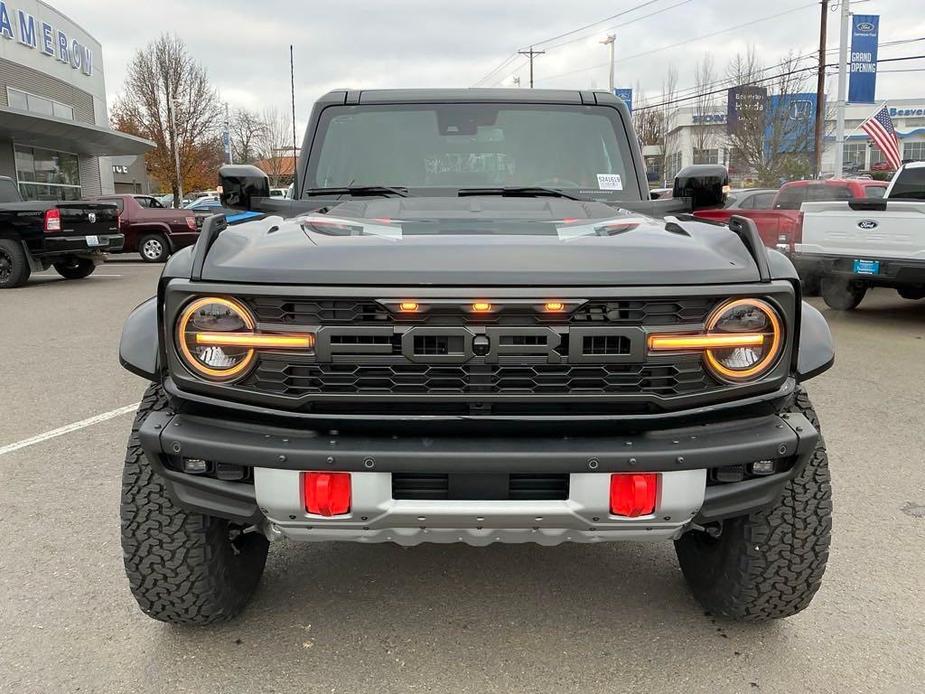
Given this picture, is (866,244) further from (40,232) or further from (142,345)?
(40,232)

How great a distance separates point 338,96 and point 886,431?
12.4ft

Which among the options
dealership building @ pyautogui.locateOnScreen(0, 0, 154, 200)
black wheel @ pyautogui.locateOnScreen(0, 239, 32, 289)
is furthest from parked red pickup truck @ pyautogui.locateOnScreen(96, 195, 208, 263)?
black wheel @ pyautogui.locateOnScreen(0, 239, 32, 289)

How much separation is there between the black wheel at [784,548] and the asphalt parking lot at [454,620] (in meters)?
0.17

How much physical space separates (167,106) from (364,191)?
4250 cm

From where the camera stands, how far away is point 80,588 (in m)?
2.87

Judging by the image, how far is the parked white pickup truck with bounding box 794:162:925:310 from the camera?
26.7ft

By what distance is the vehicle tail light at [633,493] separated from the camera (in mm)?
2031

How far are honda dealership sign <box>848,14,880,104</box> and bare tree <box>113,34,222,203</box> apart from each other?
1256 inches

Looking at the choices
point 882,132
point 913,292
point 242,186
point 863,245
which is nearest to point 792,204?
point 913,292

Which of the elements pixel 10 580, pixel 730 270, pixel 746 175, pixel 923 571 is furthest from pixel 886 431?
pixel 746 175

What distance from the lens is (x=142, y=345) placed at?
7.57ft

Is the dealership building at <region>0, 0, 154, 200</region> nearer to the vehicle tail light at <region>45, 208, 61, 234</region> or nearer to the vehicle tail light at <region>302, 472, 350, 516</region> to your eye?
the vehicle tail light at <region>45, 208, 61, 234</region>

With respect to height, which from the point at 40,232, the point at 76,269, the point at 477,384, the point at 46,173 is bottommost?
the point at 76,269

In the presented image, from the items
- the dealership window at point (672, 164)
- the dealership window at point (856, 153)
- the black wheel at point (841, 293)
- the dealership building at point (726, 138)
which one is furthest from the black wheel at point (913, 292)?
the dealership window at point (856, 153)
